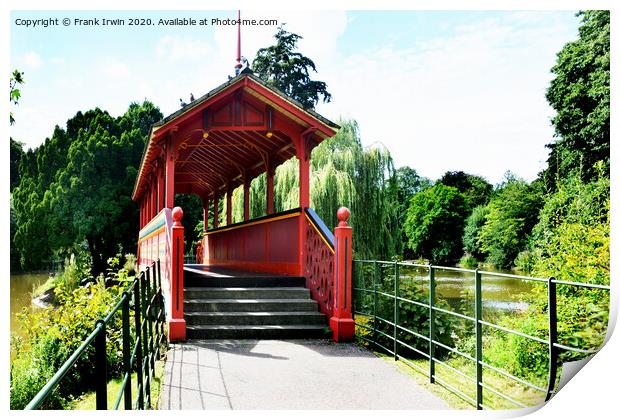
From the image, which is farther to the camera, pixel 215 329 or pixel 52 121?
pixel 52 121

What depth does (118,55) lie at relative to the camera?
14961mm

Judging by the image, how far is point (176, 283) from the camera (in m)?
8.70

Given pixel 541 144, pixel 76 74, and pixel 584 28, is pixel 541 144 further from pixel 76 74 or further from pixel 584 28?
pixel 76 74

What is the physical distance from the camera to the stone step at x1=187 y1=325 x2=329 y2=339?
8680 millimetres

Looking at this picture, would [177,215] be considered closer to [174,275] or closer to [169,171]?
[174,275]

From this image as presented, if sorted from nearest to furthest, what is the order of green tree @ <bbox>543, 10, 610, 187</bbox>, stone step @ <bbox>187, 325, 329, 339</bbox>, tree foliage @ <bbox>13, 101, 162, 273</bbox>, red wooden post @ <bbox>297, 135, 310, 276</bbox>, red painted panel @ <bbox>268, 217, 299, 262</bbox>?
1. stone step @ <bbox>187, 325, 329, 339</bbox>
2. red wooden post @ <bbox>297, 135, 310, 276</bbox>
3. red painted panel @ <bbox>268, 217, 299, 262</bbox>
4. green tree @ <bbox>543, 10, 610, 187</bbox>
5. tree foliage @ <bbox>13, 101, 162, 273</bbox>

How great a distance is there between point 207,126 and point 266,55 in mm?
26623

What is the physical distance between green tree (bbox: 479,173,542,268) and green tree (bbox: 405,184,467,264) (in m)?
11.6

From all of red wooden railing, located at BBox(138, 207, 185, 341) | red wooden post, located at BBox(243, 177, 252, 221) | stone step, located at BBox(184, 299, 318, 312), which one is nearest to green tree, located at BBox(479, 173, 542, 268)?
red wooden post, located at BBox(243, 177, 252, 221)

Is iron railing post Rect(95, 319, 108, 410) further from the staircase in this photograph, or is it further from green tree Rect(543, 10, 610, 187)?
green tree Rect(543, 10, 610, 187)

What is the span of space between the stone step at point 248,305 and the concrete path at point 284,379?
1.04m

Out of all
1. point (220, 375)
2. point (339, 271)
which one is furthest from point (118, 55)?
point (220, 375)

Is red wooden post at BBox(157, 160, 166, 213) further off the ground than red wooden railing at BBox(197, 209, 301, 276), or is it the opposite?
red wooden post at BBox(157, 160, 166, 213)

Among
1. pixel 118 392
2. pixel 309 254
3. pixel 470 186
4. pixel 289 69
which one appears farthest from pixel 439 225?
pixel 118 392
